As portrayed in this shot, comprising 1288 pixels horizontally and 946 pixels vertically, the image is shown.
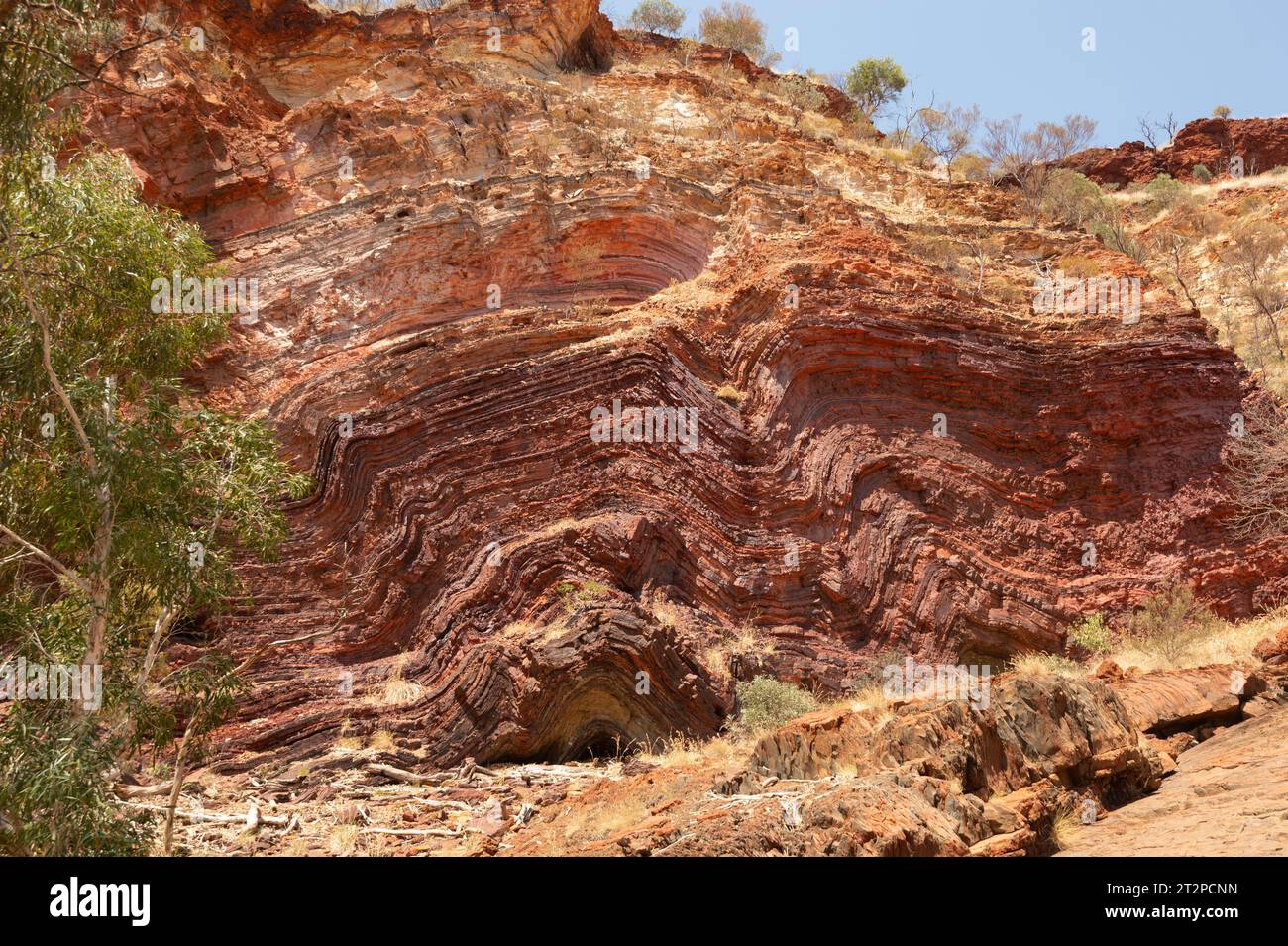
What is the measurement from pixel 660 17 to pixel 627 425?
36378 mm

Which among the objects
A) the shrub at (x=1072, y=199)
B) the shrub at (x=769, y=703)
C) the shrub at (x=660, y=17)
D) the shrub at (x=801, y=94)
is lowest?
the shrub at (x=769, y=703)

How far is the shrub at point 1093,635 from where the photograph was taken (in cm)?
1825

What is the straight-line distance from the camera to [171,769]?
45.7 feet

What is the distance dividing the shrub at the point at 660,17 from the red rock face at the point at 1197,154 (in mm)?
17654

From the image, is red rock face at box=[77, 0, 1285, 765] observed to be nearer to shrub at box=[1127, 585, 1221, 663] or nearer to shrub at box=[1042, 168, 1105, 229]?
shrub at box=[1127, 585, 1221, 663]

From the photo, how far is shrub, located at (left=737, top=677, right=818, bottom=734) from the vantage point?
47.8 ft

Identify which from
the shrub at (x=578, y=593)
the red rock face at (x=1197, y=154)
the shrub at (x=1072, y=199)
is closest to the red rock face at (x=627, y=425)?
the shrub at (x=578, y=593)

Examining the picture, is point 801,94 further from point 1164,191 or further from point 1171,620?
point 1171,620

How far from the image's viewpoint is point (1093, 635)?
18.4 m

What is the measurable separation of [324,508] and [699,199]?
1092cm

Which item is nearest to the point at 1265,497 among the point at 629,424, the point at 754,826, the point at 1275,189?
the point at 629,424

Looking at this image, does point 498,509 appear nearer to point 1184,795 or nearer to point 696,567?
point 696,567

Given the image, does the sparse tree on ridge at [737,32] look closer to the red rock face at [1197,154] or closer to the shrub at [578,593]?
the red rock face at [1197,154]

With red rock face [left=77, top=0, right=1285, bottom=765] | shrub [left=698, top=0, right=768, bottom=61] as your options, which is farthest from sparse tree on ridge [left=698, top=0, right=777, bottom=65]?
red rock face [left=77, top=0, right=1285, bottom=765]
